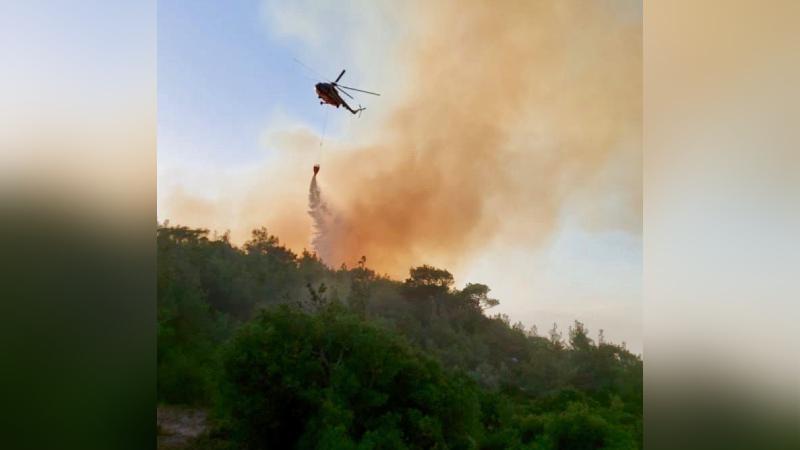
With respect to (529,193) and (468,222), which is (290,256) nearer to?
(468,222)

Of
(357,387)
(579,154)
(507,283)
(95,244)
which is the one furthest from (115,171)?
(579,154)

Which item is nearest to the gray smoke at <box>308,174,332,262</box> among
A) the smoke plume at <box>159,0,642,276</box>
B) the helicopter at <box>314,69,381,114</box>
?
the smoke plume at <box>159,0,642,276</box>

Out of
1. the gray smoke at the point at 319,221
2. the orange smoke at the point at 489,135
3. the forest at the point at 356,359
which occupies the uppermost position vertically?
the orange smoke at the point at 489,135

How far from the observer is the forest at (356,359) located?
3.19m

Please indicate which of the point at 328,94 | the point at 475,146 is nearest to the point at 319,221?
the point at 328,94

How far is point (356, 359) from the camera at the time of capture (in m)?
3.29

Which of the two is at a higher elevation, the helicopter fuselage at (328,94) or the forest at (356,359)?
the helicopter fuselage at (328,94)

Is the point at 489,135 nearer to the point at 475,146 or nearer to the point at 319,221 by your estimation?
the point at 475,146

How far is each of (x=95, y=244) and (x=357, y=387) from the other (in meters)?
1.42

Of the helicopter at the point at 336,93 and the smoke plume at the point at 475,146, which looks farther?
the helicopter at the point at 336,93

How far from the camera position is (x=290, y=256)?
3.35 metres

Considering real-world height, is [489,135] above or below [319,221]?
above

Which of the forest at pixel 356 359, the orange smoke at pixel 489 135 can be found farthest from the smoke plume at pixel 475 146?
the forest at pixel 356 359

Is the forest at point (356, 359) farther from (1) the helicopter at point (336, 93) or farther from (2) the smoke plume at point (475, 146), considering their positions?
(1) the helicopter at point (336, 93)
